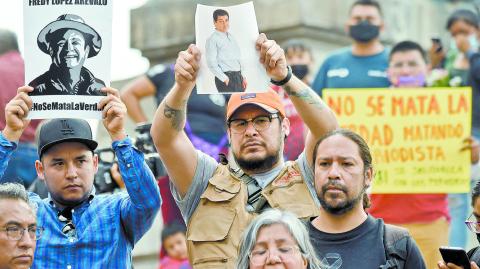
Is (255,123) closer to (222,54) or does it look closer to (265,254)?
(222,54)

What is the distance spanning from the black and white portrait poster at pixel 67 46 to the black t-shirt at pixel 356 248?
52.6 inches

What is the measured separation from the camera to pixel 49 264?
712 cm

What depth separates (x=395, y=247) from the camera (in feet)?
22.7

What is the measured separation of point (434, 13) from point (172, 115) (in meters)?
8.65

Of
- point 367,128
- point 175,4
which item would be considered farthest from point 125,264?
point 175,4

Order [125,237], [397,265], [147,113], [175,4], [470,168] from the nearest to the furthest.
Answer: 1. [397,265]
2. [125,237]
3. [470,168]
4. [147,113]
5. [175,4]

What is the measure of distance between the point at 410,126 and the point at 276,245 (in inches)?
191

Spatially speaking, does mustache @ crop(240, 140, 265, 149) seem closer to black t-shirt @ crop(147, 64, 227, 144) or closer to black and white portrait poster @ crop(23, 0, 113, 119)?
black and white portrait poster @ crop(23, 0, 113, 119)

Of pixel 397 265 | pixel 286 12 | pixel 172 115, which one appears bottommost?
pixel 397 265

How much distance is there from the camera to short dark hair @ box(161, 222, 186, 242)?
1127 cm

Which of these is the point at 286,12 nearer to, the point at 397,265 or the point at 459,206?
the point at 459,206

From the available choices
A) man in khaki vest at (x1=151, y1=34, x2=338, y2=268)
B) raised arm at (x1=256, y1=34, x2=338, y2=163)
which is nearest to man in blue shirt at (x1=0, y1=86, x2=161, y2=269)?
man in khaki vest at (x1=151, y1=34, x2=338, y2=268)

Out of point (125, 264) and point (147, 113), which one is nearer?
point (125, 264)

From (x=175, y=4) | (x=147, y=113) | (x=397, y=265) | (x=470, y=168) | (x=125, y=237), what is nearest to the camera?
(x=397, y=265)
